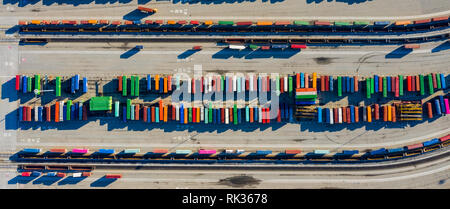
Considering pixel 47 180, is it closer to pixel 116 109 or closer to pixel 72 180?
pixel 72 180

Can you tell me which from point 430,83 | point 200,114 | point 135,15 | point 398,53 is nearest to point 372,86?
point 398,53

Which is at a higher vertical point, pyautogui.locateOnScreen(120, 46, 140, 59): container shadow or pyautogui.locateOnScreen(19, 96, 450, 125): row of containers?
pyautogui.locateOnScreen(120, 46, 140, 59): container shadow

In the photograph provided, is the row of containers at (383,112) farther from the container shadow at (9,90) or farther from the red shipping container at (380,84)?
the container shadow at (9,90)

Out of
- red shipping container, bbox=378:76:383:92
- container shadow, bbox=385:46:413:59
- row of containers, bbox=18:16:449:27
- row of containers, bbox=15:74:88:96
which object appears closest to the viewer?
row of containers, bbox=15:74:88:96

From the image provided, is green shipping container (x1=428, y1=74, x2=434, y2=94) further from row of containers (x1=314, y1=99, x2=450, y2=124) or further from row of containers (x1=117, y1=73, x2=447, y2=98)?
row of containers (x1=314, y1=99, x2=450, y2=124)

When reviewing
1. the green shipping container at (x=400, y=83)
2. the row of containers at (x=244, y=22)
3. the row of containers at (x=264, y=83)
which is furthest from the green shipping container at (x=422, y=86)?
the row of containers at (x=244, y=22)

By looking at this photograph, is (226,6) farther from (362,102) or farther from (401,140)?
(401,140)

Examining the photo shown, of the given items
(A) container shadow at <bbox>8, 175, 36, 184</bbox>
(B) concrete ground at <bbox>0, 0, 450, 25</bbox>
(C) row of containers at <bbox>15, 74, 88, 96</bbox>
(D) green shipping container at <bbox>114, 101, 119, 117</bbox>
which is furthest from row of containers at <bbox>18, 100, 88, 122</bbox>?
(B) concrete ground at <bbox>0, 0, 450, 25</bbox>
